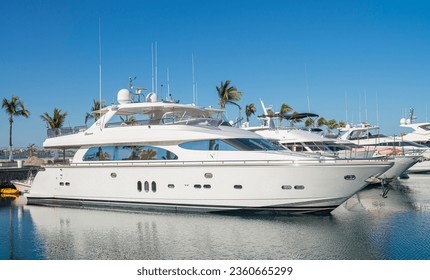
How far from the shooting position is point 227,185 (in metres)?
17.8

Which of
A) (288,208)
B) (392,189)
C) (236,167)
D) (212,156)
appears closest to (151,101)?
(212,156)

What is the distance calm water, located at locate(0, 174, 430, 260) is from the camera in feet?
41.8

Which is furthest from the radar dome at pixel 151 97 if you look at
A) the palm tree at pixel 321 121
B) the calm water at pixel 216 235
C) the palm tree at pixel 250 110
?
the palm tree at pixel 321 121

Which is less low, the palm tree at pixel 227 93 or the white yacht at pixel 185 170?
the palm tree at pixel 227 93

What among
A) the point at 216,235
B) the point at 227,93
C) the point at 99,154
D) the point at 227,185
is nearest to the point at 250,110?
the point at 227,93

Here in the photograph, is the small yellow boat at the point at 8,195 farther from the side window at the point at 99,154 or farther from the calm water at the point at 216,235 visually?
the side window at the point at 99,154

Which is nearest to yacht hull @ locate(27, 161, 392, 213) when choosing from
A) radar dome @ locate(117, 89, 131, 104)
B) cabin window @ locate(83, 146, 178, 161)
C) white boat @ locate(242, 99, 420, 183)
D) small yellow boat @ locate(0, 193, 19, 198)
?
cabin window @ locate(83, 146, 178, 161)

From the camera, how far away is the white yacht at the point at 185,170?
17094 millimetres

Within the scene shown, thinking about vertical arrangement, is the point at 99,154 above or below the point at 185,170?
above

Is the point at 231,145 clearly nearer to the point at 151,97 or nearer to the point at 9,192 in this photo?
the point at 151,97

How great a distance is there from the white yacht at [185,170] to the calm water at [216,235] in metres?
0.75

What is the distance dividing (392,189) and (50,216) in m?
22.8

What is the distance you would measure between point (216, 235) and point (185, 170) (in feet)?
14.4
